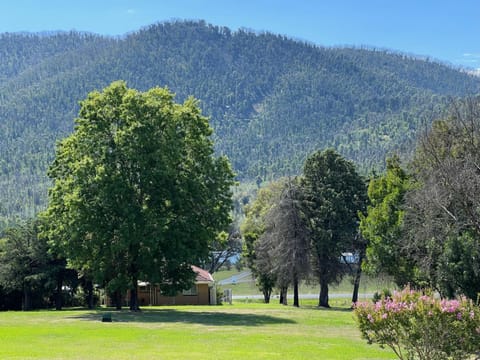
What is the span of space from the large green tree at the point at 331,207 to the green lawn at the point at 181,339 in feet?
57.8

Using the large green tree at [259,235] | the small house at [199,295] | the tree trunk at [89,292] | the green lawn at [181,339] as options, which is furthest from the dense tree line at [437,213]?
the small house at [199,295]

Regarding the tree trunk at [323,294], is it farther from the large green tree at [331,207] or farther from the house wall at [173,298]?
the house wall at [173,298]

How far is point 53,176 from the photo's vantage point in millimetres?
43375

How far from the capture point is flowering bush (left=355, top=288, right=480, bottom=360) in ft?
44.9

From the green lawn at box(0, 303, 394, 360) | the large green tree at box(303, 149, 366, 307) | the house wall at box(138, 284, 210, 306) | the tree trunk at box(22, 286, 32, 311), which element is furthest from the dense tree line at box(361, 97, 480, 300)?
the tree trunk at box(22, 286, 32, 311)

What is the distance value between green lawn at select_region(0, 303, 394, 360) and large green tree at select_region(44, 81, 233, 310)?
190 inches

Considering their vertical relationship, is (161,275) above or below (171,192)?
below

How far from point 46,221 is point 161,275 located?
7893 mm

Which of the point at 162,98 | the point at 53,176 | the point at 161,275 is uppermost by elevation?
the point at 162,98

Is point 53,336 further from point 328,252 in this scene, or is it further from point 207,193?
point 328,252

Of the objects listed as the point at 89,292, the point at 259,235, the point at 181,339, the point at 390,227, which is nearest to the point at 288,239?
the point at 259,235

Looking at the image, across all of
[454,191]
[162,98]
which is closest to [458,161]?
[454,191]

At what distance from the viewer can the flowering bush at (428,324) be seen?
13.7 metres

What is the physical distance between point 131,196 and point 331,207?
18967 mm
